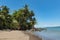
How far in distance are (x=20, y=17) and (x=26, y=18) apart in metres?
2.33

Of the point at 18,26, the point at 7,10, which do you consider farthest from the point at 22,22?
the point at 7,10

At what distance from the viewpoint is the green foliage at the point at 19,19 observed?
44.9 metres

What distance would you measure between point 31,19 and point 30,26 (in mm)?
2463

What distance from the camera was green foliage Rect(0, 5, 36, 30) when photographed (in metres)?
44.9

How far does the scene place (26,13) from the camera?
1933 inches

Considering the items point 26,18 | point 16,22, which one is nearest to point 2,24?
point 16,22

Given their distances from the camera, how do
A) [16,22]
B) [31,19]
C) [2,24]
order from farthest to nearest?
[31,19] → [16,22] → [2,24]

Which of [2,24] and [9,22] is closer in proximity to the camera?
[2,24]

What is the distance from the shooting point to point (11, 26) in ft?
159

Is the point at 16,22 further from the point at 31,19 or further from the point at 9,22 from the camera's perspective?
the point at 31,19

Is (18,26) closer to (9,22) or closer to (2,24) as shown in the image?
(9,22)

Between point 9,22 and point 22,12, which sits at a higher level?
point 22,12

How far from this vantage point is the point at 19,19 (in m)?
48.6

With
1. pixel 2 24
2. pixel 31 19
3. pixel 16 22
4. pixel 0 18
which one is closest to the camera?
pixel 0 18
